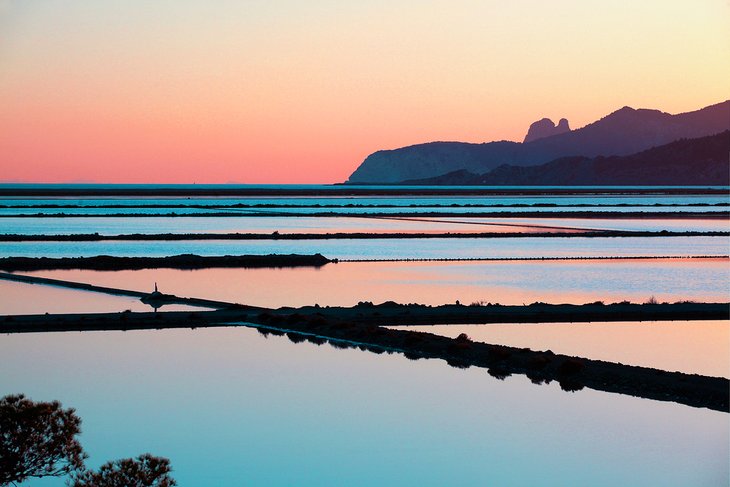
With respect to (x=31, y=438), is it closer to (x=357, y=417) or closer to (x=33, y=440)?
(x=33, y=440)

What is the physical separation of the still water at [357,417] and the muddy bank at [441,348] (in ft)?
1.56

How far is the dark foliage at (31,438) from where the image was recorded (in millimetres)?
10219

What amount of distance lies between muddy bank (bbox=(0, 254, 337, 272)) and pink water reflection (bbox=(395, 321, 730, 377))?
49.0 ft

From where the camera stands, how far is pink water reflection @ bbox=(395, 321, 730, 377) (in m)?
18.1

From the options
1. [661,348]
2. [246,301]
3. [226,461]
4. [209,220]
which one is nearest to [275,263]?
[246,301]

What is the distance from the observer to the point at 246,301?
85.8ft

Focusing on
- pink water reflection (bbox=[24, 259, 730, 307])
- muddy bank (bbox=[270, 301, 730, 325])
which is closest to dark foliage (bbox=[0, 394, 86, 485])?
muddy bank (bbox=[270, 301, 730, 325])

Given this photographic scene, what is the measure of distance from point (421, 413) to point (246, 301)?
12098 millimetres

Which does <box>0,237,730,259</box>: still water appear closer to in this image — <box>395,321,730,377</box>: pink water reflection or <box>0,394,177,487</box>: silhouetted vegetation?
<box>395,321,730,377</box>: pink water reflection

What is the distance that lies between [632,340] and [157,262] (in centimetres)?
1984

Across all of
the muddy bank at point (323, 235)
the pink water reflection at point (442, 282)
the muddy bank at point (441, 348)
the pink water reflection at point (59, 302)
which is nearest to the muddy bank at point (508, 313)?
the muddy bank at point (441, 348)

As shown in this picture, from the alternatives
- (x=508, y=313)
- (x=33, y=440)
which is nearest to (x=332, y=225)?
(x=508, y=313)

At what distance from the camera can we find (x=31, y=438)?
10.4 metres

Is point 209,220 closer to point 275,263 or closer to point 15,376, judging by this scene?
point 275,263
